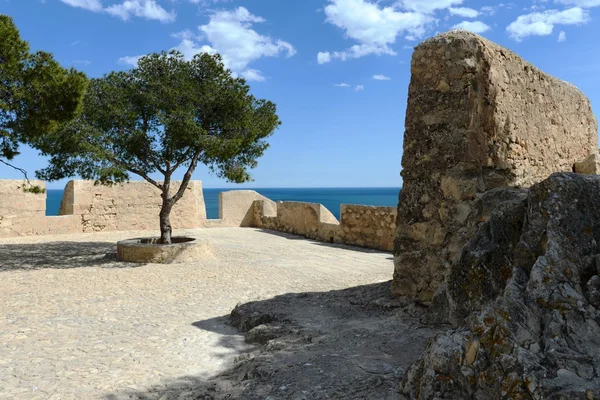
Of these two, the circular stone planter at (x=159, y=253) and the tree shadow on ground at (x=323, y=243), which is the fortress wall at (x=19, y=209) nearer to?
the circular stone planter at (x=159, y=253)

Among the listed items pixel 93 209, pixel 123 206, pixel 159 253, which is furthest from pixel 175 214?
A: pixel 159 253

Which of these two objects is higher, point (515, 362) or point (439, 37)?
point (439, 37)

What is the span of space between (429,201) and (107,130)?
286 inches

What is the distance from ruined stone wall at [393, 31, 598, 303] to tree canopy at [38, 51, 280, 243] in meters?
4.98

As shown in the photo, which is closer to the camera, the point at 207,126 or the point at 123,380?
the point at 123,380

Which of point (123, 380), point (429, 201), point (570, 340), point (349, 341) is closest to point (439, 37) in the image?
point (429, 201)

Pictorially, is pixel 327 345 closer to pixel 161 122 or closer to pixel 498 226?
pixel 498 226

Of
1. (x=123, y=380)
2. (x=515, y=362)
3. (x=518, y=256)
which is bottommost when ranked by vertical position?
(x=123, y=380)

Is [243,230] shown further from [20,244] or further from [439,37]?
[439,37]

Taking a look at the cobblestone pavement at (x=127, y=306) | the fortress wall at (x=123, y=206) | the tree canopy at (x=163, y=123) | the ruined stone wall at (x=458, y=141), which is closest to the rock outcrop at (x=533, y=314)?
the ruined stone wall at (x=458, y=141)

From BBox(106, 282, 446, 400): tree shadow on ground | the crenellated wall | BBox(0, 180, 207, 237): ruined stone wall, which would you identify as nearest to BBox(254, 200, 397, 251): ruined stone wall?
the crenellated wall

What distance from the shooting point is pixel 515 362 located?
2.10m

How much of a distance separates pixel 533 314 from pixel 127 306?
5.24 m

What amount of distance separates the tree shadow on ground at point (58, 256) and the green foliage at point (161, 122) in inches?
65.5
